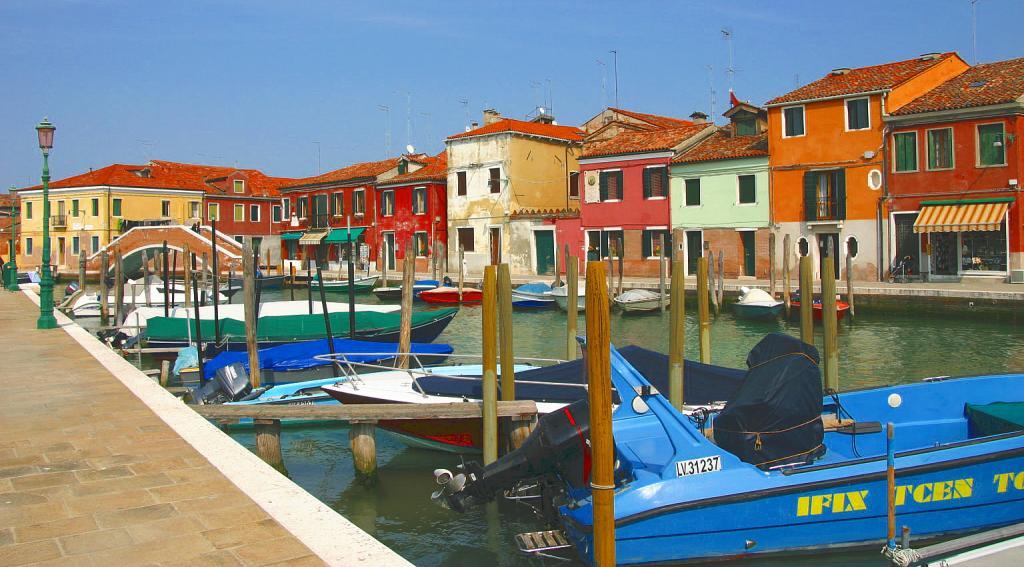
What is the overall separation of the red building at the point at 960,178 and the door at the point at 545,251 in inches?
552

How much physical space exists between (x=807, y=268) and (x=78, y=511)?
954 cm

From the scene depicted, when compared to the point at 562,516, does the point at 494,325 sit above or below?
above

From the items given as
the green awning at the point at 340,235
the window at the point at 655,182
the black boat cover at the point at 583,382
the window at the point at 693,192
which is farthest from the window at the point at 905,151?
the green awning at the point at 340,235

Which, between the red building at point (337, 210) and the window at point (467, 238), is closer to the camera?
the window at point (467, 238)

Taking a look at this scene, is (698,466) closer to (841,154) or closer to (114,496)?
(114,496)

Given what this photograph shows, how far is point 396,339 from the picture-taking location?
17.2 meters

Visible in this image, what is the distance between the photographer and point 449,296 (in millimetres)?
31406

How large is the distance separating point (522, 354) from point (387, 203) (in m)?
25.5

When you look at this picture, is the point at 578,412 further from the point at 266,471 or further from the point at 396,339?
the point at 396,339

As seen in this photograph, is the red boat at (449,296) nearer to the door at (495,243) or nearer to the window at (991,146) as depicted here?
the door at (495,243)

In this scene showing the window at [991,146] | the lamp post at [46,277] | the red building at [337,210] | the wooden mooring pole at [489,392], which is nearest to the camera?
the wooden mooring pole at [489,392]

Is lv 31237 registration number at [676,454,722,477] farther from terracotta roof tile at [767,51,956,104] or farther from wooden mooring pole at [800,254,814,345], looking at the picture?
terracotta roof tile at [767,51,956,104]

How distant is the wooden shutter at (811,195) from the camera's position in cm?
2886

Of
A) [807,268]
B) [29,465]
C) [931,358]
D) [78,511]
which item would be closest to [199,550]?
[78,511]
